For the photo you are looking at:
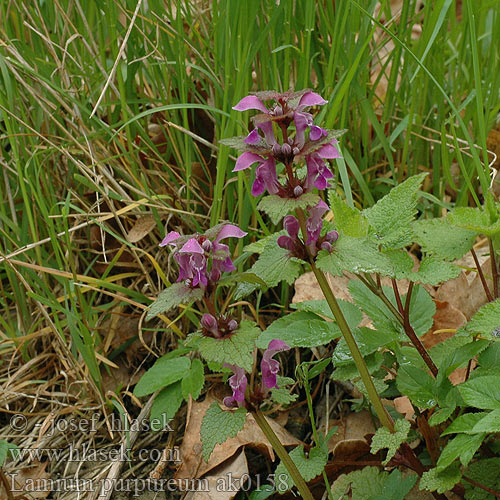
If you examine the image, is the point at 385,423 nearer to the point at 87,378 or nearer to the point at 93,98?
the point at 87,378

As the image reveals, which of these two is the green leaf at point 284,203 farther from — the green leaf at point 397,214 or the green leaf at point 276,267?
the green leaf at point 397,214

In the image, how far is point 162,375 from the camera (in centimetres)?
147

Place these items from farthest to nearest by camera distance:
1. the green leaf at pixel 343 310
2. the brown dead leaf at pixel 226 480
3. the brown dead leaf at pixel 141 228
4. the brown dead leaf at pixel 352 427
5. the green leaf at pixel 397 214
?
the brown dead leaf at pixel 141 228 < the brown dead leaf at pixel 352 427 < the brown dead leaf at pixel 226 480 < the green leaf at pixel 343 310 < the green leaf at pixel 397 214

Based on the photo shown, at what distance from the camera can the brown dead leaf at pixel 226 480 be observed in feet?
4.56

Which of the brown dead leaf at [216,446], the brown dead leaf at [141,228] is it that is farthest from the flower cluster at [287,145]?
the brown dead leaf at [141,228]

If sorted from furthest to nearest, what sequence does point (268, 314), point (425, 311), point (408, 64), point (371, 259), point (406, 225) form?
point (408, 64) < point (268, 314) < point (425, 311) < point (406, 225) < point (371, 259)

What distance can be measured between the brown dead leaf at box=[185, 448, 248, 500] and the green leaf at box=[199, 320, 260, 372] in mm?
501

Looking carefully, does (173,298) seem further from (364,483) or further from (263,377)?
(364,483)

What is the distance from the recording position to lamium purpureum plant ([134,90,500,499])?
0.98 m

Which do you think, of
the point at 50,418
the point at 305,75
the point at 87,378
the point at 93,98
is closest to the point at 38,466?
the point at 50,418

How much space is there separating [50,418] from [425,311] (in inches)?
38.4

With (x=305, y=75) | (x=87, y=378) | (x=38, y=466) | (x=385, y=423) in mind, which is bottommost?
(x=38, y=466)

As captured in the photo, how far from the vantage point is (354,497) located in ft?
4.01

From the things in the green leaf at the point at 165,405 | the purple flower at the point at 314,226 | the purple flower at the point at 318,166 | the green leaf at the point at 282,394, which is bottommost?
the green leaf at the point at 165,405
